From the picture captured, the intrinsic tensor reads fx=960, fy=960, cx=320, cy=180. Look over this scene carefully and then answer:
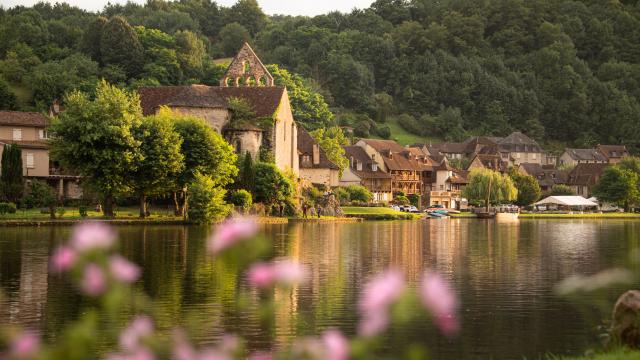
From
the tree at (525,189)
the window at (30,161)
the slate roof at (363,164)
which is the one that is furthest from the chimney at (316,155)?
the tree at (525,189)

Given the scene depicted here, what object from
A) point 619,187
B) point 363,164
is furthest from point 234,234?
point 619,187

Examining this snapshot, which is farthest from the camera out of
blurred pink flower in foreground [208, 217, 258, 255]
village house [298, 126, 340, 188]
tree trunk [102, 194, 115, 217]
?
village house [298, 126, 340, 188]

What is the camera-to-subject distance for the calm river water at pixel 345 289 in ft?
67.2

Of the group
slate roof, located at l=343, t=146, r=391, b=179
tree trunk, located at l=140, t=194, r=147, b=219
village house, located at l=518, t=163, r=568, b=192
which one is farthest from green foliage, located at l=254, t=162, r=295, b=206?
village house, located at l=518, t=163, r=568, b=192

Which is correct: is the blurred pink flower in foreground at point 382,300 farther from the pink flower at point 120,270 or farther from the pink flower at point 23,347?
the pink flower at point 23,347

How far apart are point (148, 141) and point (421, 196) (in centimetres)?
8615

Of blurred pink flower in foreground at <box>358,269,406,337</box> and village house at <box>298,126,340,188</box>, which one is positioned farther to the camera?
village house at <box>298,126,340,188</box>

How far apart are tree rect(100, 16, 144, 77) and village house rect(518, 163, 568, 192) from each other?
76625 mm

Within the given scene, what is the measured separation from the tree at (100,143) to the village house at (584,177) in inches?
4925

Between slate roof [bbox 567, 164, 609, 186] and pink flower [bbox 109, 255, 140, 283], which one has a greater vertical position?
slate roof [bbox 567, 164, 609, 186]

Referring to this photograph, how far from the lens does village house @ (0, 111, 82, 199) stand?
276 ft

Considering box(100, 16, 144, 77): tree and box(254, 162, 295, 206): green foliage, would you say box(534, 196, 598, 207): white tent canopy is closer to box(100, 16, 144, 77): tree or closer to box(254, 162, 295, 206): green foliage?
box(100, 16, 144, 77): tree

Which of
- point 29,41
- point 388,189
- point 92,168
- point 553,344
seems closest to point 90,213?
point 92,168

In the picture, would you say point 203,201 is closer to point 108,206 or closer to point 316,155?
point 108,206
